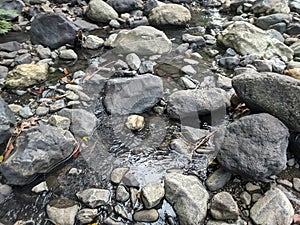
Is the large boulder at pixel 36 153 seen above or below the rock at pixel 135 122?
above

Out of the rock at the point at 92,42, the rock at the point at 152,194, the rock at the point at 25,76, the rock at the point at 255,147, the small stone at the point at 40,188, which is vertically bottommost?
the rock at the point at 92,42

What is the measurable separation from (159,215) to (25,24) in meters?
4.21

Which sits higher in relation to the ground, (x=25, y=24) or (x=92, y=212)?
(x=92, y=212)

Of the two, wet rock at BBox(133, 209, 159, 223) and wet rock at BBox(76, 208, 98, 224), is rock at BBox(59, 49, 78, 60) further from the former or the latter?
wet rock at BBox(133, 209, 159, 223)

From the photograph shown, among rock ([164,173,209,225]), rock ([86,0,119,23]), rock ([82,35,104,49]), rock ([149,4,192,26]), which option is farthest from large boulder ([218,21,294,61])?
rock ([164,173,209,225])

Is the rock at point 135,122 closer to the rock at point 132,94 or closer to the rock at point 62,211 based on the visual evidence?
the rock at point 132,94

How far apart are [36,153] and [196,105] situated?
167 cm

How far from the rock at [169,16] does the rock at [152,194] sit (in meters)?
3.52

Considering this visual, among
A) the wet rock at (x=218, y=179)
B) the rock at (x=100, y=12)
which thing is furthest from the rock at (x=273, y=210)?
the rock at (x=100, y=12)

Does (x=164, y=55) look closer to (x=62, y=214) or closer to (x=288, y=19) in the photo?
(x=288, y=19)

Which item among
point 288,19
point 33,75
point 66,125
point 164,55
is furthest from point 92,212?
point 288,19

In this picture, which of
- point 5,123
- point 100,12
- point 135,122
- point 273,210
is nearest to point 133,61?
point 135,122

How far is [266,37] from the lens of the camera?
479 cm

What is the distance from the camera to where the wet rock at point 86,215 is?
2414 mm
